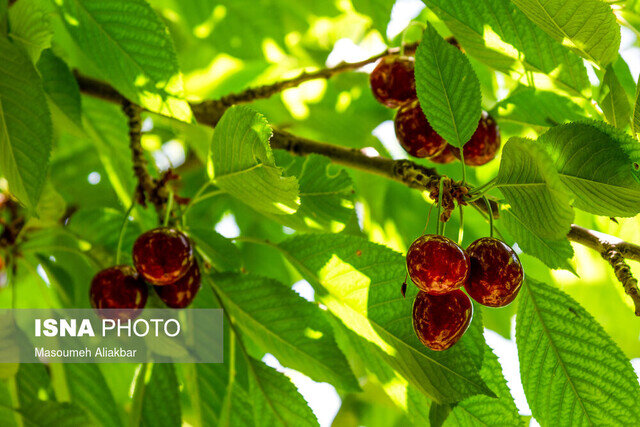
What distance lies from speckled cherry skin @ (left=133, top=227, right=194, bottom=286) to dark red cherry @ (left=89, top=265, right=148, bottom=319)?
0.05 metres

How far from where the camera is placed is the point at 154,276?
1237 millimetres

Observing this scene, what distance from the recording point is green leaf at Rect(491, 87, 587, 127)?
4.21 feet

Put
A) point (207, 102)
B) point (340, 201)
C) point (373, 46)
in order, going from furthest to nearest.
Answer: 1. point (373, 46)
2. point (207, 102)
3. point (340, 201)

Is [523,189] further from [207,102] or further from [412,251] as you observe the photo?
[207,102]

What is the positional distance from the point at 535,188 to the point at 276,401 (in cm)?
75

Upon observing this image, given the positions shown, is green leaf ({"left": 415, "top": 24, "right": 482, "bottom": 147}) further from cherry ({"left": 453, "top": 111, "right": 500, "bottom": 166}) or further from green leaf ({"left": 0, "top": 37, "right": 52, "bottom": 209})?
green leaf ({"left": 0, "top": 37, "right": 52, "bottom": 209})

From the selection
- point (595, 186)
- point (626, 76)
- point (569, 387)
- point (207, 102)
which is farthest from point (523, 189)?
point (207, 102)

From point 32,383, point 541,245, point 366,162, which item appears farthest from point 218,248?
point 541,245

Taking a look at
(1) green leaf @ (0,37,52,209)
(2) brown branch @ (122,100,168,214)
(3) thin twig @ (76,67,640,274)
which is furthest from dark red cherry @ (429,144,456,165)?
(1) green leaf @ (0,37,52,209)

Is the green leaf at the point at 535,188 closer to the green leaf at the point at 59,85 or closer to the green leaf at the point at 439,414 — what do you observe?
the green leaf at the point at 439,414

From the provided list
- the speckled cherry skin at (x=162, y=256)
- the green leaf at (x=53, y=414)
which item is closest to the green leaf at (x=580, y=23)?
the speckled cherry skin at (x=162, y=256)

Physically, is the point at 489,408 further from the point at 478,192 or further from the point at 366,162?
the point at 366,162

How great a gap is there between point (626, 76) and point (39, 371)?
61.1 inches

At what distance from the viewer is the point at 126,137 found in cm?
174
